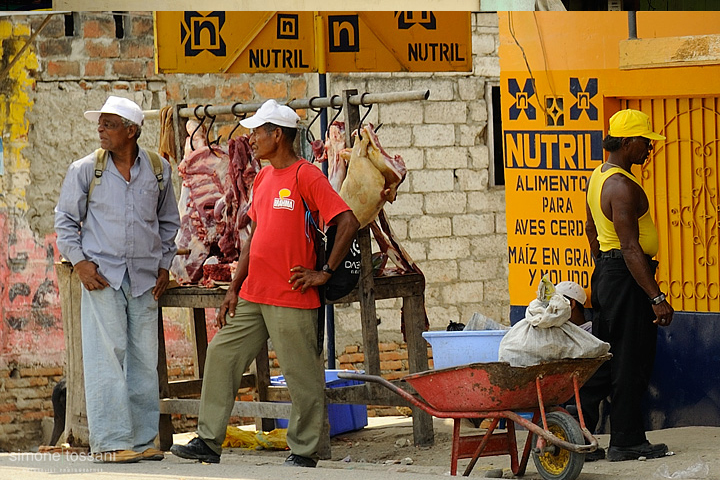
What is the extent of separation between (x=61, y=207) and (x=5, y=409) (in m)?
4.53

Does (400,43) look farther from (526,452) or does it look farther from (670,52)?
(526,452)

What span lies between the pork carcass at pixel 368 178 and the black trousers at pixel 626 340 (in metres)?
1.46

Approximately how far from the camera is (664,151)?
27.1 ft

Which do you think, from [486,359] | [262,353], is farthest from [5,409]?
[486,359]

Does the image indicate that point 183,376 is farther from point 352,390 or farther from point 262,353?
point 352,390

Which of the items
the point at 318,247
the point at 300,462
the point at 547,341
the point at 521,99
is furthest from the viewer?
the point at 521,99

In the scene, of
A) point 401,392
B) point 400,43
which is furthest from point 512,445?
point 400,43

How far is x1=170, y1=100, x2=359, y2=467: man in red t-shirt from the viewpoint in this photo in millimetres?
6910

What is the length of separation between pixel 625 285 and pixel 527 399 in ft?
3.37

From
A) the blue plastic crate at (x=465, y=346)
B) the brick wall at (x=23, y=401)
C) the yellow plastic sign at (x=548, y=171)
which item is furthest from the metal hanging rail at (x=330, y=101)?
the brick wall at (x=23, y=401)

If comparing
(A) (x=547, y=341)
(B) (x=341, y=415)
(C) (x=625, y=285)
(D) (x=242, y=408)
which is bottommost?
(B) (x=341, y=415)

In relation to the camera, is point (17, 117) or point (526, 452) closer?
point (526, 452)

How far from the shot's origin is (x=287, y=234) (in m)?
6.91

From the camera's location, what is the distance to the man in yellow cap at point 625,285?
6.91m
